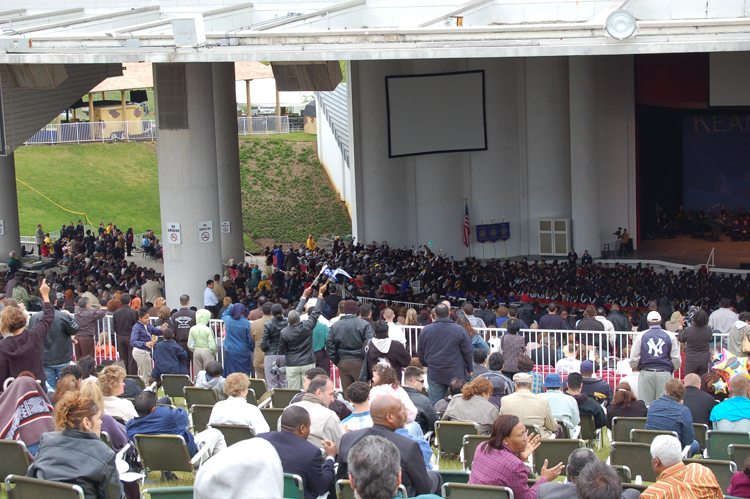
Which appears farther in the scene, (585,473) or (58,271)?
(58,271)

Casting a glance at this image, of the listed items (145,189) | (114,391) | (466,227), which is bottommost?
(114,391)

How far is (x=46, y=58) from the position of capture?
17.8 metres

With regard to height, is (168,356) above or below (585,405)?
above

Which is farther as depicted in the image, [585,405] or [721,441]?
[585,405]

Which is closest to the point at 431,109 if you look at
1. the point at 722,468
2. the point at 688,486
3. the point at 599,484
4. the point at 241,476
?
the point at 722,468

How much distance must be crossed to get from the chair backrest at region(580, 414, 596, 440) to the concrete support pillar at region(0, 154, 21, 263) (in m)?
23.2

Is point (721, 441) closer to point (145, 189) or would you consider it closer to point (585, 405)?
point (585, 405)

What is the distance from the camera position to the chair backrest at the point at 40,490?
5379 millimetres

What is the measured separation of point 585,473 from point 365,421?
2.31 meters

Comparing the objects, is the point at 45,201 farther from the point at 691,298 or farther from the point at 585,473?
the point at 585,473

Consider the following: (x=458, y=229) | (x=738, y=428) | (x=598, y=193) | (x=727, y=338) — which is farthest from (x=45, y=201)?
(x=738, y=428)

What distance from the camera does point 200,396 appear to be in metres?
9.39

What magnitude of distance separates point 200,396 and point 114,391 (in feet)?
5.36

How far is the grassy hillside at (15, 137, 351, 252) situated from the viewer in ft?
144
